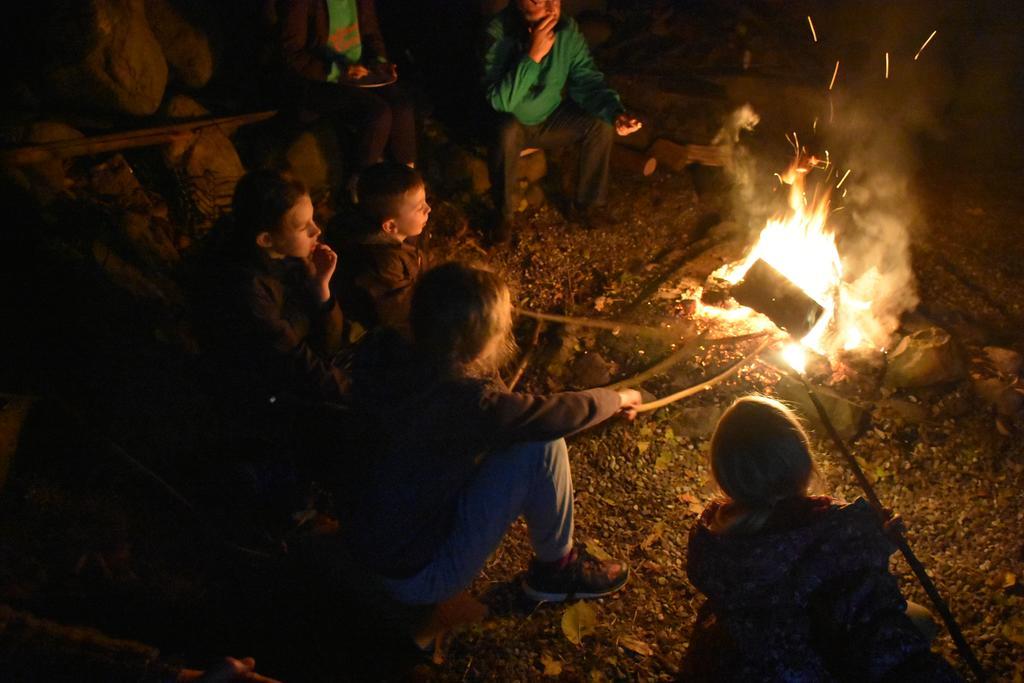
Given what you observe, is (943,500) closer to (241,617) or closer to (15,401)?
(241,617)

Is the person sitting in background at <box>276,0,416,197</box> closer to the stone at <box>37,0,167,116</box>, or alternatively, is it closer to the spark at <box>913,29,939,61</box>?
the stone at <box>37,0,167,116</box>

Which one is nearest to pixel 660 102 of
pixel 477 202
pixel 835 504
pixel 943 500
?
pixel 477 202

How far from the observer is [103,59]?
4398 mm

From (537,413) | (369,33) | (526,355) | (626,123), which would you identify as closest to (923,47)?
(626,123)

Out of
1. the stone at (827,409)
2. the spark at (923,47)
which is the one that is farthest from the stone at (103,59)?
the spark at (923,47)

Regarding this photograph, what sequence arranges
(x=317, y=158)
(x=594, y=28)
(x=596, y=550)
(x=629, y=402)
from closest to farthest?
(x=629, y=402), (x=596, y=550), (x=317, y=158), (x=594, y=28)

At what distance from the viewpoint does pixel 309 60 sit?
5195 millimetres

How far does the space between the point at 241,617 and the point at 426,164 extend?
4.43 metres

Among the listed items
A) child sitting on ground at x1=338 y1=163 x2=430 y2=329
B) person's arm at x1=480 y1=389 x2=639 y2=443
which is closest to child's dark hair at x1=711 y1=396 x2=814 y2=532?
person's arm at x1=480 y1=389 x2=639 y2=443

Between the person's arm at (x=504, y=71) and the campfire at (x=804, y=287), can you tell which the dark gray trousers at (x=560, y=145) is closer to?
the person's arm at (x=504, y=71)

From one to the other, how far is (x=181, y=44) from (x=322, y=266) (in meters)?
2.79

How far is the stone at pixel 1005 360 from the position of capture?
4.29 m

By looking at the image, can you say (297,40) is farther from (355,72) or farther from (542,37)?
(542,37)

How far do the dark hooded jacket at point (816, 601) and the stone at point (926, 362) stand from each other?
2220mm
